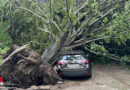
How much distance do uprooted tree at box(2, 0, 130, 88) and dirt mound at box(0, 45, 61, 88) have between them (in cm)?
121

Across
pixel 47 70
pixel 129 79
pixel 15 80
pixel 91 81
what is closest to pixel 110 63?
pixel 129 79

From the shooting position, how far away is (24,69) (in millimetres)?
7465

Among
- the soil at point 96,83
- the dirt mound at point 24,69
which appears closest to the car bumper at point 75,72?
the soil at point 96,83

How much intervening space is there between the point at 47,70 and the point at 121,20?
3.77 metres

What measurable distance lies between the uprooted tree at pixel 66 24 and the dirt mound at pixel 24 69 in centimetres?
121

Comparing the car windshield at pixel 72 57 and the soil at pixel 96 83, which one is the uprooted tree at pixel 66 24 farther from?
the soil at pixel 96 83

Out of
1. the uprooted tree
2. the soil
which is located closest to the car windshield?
the uprooted tree

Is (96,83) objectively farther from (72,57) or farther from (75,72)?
(72,57)

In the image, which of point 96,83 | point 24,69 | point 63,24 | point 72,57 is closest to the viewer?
point 24,69

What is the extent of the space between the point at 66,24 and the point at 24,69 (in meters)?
3.01

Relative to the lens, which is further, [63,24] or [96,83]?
[63,24]

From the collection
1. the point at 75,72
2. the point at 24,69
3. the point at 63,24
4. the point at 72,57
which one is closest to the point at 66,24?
the point at 63,24

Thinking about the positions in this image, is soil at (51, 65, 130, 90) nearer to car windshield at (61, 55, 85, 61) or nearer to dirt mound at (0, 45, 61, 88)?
dirt mound at (0, 45, 61, 88)

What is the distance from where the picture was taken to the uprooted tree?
8.65 metres
